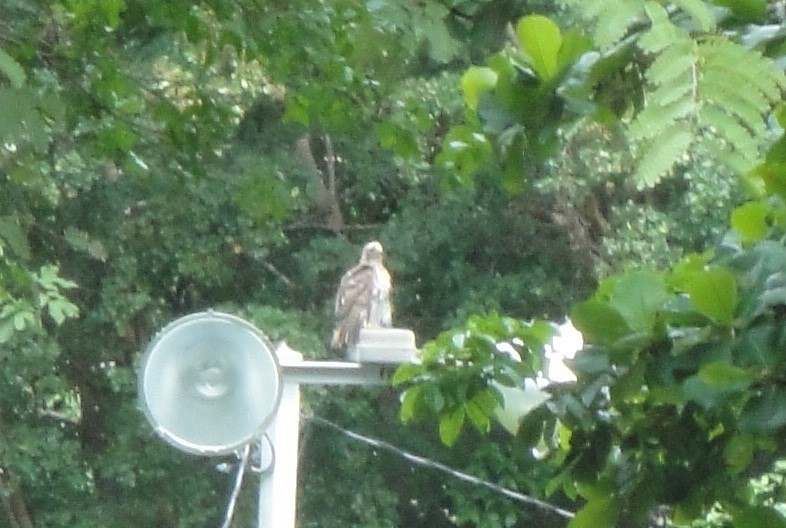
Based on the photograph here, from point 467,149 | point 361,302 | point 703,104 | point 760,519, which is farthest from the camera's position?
point 361,302

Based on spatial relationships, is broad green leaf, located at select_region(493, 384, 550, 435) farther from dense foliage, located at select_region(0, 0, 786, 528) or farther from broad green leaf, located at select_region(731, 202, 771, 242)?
broad green leaf, located at select_region(731, 202, 771, 242)

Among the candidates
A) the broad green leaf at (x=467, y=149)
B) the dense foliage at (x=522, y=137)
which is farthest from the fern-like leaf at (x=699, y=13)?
the broad green leaf at (x=467, y=149)

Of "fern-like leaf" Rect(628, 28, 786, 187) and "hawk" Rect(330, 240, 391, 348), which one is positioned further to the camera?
"hawk" Rect(330, 240, 391, 348)

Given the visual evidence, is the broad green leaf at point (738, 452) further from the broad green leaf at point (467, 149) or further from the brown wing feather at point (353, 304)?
the brown wing feather at point (353, 304)

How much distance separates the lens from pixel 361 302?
4770 mm

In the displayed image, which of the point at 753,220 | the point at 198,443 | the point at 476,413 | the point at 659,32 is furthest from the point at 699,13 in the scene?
the point at 198,443

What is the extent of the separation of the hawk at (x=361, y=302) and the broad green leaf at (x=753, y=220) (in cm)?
354

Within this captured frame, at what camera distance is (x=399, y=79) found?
163 centimetres

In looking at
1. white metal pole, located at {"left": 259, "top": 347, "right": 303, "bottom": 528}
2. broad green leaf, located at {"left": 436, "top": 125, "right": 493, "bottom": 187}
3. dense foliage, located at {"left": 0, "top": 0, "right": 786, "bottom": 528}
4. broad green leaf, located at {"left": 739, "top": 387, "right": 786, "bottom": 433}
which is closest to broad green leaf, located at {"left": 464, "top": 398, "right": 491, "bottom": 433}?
dense foliage, located at {"left": 0, "top": 0, "right": 786, "bottom": 528}

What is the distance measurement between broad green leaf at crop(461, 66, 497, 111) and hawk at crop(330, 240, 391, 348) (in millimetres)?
3410

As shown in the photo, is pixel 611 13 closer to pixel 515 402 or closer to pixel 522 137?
pixel 522 137

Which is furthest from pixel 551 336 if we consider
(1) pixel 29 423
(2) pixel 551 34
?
(1) pixel 29 423

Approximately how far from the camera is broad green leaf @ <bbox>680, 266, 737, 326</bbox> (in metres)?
0.91

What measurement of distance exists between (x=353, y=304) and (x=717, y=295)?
3880mm
